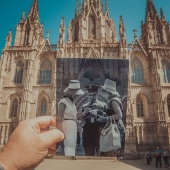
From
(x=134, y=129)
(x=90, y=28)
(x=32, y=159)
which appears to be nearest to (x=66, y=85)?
(x=32, y=159)

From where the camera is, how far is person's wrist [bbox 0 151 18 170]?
147cm

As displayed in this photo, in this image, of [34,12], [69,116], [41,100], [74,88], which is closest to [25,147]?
[69,116]

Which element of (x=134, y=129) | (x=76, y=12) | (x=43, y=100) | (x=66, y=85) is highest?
(x=76, y=12)

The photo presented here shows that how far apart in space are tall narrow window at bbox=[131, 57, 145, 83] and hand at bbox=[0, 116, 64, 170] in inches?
929

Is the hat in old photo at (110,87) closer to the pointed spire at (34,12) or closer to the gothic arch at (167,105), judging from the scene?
the gothic arch at (167,105)

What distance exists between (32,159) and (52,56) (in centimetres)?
2478

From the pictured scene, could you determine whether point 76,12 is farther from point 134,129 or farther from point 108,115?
point 108,115

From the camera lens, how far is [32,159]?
1.71 meters

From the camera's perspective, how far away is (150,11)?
29438mm

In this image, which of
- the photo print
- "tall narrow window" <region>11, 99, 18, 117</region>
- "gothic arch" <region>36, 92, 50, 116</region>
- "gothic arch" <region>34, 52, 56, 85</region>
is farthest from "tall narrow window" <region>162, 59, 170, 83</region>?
the photo print

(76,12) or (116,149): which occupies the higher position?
(76,12)

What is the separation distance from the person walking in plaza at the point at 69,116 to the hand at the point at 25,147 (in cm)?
82

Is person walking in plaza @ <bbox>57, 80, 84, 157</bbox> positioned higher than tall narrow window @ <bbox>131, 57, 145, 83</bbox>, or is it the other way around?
tall narrow window @ <bbox>131, 57, 145, 83</bbox>

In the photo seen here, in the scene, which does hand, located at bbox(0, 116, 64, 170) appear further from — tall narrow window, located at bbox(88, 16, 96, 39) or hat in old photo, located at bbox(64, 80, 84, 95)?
tall narrow window, located at bbox(88, 16, 96, 39)
